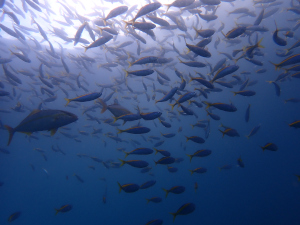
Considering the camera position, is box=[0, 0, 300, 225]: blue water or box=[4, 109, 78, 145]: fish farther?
box=[0, 0, 300, 225]: blue water

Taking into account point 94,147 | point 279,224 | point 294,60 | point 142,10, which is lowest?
point 279,224

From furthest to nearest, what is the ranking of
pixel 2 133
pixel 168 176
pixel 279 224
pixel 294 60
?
1. pixel 168 176
2. pixel 279 224
3. pixel 2 133
4. pixel 294 60

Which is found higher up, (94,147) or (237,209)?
(94,147)

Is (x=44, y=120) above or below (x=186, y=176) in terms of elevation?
above

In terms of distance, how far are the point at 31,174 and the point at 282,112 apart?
40.9 meters

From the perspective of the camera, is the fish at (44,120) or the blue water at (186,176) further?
the blue water at (186,176)

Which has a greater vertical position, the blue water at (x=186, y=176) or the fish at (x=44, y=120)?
the fish at (x=44, y=120)

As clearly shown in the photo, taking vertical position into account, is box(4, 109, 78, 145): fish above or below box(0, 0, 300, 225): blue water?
above

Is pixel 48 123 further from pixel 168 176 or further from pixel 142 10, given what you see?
pixel 168 176

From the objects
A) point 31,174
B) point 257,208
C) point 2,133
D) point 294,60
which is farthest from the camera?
point 31,174

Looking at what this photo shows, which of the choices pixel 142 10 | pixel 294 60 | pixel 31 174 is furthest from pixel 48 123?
pixel 31 174

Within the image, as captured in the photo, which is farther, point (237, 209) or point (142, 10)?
point (237, 209)

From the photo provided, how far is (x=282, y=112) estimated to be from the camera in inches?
924

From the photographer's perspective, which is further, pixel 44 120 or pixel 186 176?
pixel 186 176
